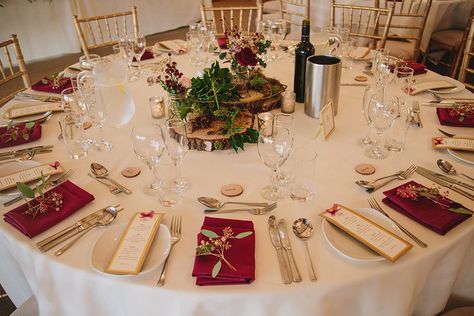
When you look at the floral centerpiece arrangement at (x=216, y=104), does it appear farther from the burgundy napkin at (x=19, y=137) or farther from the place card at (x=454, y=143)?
the place card at (x=454, y=143)

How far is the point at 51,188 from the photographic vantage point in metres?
1.22

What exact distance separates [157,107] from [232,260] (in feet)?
3.00

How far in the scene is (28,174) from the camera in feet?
4.12

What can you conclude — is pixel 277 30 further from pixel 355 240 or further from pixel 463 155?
pixel 355 240

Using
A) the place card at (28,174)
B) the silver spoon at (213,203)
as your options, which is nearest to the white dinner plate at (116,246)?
the silver spoon at (213,203)

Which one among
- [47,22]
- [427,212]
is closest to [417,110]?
[427,212]

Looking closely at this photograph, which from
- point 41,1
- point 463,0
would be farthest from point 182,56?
point 41,1

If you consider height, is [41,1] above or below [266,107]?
above

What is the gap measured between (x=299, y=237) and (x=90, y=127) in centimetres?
104

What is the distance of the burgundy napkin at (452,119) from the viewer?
1486mm

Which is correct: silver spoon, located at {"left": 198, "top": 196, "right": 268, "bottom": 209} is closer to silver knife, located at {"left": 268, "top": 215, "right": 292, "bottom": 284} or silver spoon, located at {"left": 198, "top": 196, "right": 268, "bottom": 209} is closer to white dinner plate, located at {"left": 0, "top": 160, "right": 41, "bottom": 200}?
silver knife, located at {"left": 268, "top": 215, "right": 292, "bottom": 284}

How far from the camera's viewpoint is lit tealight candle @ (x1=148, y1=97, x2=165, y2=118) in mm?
1619

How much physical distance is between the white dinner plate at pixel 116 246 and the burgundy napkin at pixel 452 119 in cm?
119

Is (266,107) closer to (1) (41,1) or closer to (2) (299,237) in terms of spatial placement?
(2) (299,237)
